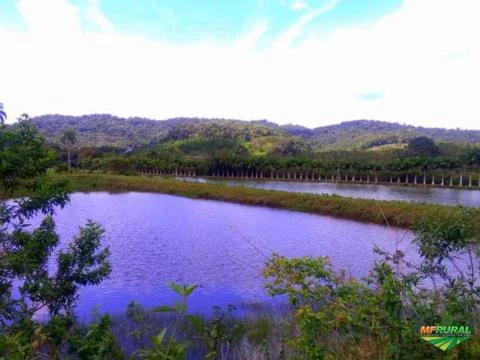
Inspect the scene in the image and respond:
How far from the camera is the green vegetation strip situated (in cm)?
2178

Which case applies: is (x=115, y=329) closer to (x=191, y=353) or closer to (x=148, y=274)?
(x=191, y=353)

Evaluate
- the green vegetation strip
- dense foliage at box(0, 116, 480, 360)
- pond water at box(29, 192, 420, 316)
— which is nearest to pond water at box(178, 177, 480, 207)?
the green vegetation strip

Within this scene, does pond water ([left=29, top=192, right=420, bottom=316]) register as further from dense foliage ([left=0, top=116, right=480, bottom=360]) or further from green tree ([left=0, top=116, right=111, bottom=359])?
green tree ([left=0, top=116, right=111, bottom=359])

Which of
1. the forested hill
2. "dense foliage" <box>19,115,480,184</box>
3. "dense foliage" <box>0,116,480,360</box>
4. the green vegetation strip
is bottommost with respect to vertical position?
the green vegetation strip

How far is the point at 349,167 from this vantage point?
55.2 m

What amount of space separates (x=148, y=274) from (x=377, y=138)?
101379mm

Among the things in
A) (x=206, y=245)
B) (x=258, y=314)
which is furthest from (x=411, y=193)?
(x=258, y=314)

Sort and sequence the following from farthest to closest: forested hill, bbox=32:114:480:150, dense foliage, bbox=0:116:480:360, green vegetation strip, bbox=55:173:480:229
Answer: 1. forested hill, bbox=32:114:480:150
2. green vegetation strip, bbox=55:173:480:229
3. dense foliage, bbox=0:116:480:360

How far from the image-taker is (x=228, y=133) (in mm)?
115812

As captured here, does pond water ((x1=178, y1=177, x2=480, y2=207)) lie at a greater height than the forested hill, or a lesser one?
lesser

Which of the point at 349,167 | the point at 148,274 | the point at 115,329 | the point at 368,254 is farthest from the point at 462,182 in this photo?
the point at 115,329

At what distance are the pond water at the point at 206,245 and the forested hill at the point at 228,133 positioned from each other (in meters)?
69.2

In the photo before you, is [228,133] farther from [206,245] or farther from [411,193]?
[206,245]

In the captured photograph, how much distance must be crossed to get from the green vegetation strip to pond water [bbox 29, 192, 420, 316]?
1.39 m
